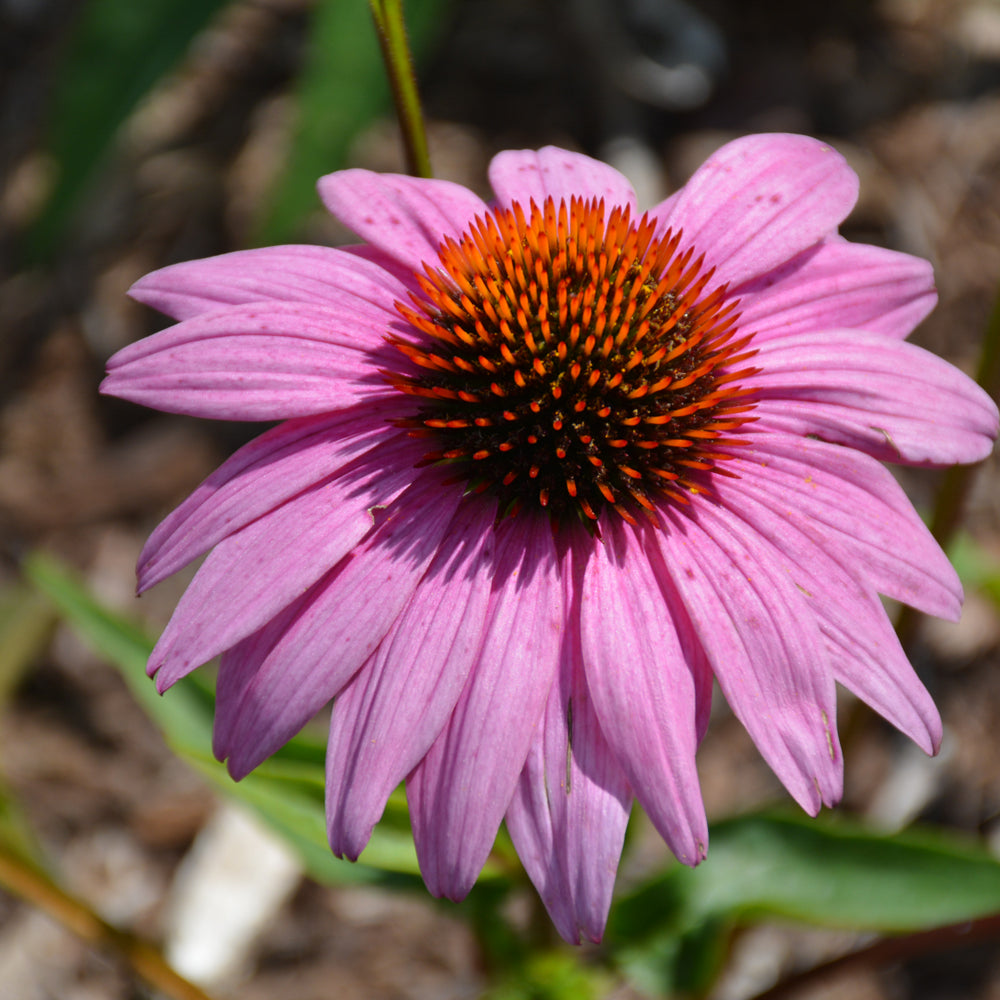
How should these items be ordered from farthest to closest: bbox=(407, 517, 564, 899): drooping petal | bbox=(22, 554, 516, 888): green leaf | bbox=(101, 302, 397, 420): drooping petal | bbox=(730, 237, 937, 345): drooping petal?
bbox=(22, 554, 516, 888): green leaf → bbox=(730, 237, 937, 345): drooping petal → bbox=(101, 302, 397, 420): drooping petal → bbox=(407, 517, 564, 899): drooping petal

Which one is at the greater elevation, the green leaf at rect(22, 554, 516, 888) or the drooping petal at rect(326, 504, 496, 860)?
the drooping petal at rect(326, 504, 496, 860)

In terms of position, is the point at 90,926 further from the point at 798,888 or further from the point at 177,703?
the point at 798,888

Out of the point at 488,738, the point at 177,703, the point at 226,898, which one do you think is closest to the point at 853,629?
the point at 488,738

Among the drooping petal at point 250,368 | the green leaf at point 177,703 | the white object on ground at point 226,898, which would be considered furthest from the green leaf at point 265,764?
the white object on ground at point 226,898

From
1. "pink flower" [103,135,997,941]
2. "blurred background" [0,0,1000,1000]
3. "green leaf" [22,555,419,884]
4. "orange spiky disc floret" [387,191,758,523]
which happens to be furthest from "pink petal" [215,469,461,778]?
"blurred background" [0,0,1000,1000]

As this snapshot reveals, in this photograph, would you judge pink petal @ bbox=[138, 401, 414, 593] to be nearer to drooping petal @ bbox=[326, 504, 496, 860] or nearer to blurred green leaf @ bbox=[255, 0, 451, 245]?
drooping petal @ bbox=[326, 504, 496, 860]

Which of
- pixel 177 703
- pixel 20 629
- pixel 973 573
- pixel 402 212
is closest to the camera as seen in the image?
pixel 402 212
